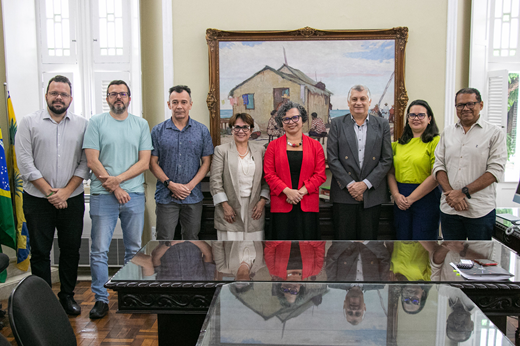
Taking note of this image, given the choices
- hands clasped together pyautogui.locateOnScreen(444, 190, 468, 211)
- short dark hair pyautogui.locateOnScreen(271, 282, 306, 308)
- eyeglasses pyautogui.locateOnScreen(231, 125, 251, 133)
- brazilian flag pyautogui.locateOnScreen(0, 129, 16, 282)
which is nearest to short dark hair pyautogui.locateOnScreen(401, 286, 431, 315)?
short dark hair pyautogui.locateOnScreen(271, 282, 306, 308)

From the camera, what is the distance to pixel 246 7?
423 centimetres

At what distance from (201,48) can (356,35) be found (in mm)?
1490

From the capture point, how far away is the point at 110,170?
3377 mm

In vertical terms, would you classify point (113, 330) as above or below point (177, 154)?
below

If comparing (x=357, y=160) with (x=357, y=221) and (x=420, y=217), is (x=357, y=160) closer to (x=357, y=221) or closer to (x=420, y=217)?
(x=357, y=221)

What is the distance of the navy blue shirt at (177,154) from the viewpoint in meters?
3.54

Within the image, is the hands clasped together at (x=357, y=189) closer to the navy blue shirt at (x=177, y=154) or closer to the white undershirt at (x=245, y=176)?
the white undershirt at (x=245, y=176)

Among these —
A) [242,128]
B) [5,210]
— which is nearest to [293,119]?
[242,128]

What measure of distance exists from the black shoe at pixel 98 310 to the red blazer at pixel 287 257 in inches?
64.7

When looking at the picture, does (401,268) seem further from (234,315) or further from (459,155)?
(459,155)

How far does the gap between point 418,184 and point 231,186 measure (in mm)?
1447

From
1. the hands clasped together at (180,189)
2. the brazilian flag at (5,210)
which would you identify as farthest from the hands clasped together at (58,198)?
the hands clasped together at (180,189)

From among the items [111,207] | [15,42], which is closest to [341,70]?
[111,207]

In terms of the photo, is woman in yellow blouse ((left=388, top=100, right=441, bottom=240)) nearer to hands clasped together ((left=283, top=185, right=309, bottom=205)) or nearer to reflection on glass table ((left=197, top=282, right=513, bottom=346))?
hands clasped together ((left=283, top=185, right=309, bottom=205))
